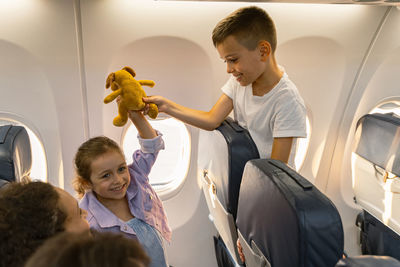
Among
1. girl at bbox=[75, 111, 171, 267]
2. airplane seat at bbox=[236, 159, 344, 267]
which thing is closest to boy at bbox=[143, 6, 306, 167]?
girl at bbox=[75, 111, 171, 267]

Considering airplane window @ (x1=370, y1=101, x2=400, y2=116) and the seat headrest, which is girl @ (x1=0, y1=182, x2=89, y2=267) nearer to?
the seat headrest

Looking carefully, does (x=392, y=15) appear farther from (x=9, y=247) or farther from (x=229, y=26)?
(x=9, y=247)

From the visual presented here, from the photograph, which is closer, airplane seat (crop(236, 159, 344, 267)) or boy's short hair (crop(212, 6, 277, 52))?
airplane seat (crop(236, 159, 344, 267))

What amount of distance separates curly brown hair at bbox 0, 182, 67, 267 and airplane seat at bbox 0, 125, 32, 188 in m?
0.64

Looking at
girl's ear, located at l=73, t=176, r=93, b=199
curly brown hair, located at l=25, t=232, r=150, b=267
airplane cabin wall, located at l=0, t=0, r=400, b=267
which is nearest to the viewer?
curly brown hair, located at l=25, t=232, r=150, b=267

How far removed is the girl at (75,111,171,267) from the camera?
1.52m

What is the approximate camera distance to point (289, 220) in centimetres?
109

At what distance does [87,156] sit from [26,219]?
0.81 metres

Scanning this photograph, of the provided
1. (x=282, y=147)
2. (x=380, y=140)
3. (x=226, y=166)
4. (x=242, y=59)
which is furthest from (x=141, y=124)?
(x=380, y=140)

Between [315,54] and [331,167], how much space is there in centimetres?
109

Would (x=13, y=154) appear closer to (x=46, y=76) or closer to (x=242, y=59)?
(x=46, y=76)

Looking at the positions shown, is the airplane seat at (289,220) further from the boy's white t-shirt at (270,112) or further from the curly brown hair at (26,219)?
the curly brown hair at (26,219)

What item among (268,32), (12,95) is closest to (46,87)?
(12,95)

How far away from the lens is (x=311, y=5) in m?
2.39
